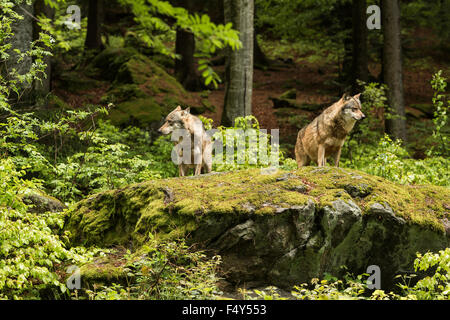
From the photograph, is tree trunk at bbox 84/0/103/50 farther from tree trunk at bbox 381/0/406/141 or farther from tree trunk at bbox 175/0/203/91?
tree trunk at bbox 381/0/406/141

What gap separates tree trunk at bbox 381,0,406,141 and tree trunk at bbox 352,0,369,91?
340 cm

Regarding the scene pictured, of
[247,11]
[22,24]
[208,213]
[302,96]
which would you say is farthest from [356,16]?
[208,213]

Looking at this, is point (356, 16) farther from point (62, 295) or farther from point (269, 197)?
point (62, 295)

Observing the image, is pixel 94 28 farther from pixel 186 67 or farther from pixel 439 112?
pixel 439 112

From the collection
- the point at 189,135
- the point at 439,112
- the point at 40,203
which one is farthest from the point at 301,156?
the point at 40,203

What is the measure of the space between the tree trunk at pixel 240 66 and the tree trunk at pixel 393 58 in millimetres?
5657

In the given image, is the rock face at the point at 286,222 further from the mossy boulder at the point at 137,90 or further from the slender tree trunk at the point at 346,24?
the slender tree trunk at the point at 346,24

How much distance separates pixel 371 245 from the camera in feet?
20.0

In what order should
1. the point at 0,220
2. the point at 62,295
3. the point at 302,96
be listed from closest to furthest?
1. the point at 0,220
2. the point at 62,295
3. the point at 302,96

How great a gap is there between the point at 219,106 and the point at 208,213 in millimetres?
13563

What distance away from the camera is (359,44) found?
17953 mm

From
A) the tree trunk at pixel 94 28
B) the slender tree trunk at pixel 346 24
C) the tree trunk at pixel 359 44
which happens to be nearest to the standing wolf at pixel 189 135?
the tree trunk at pixel 359 44

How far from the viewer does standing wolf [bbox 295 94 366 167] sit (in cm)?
791

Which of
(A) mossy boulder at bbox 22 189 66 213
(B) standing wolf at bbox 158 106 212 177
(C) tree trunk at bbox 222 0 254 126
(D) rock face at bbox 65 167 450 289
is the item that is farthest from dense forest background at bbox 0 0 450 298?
(B) standing wolf at bbox 158 106 212 177
